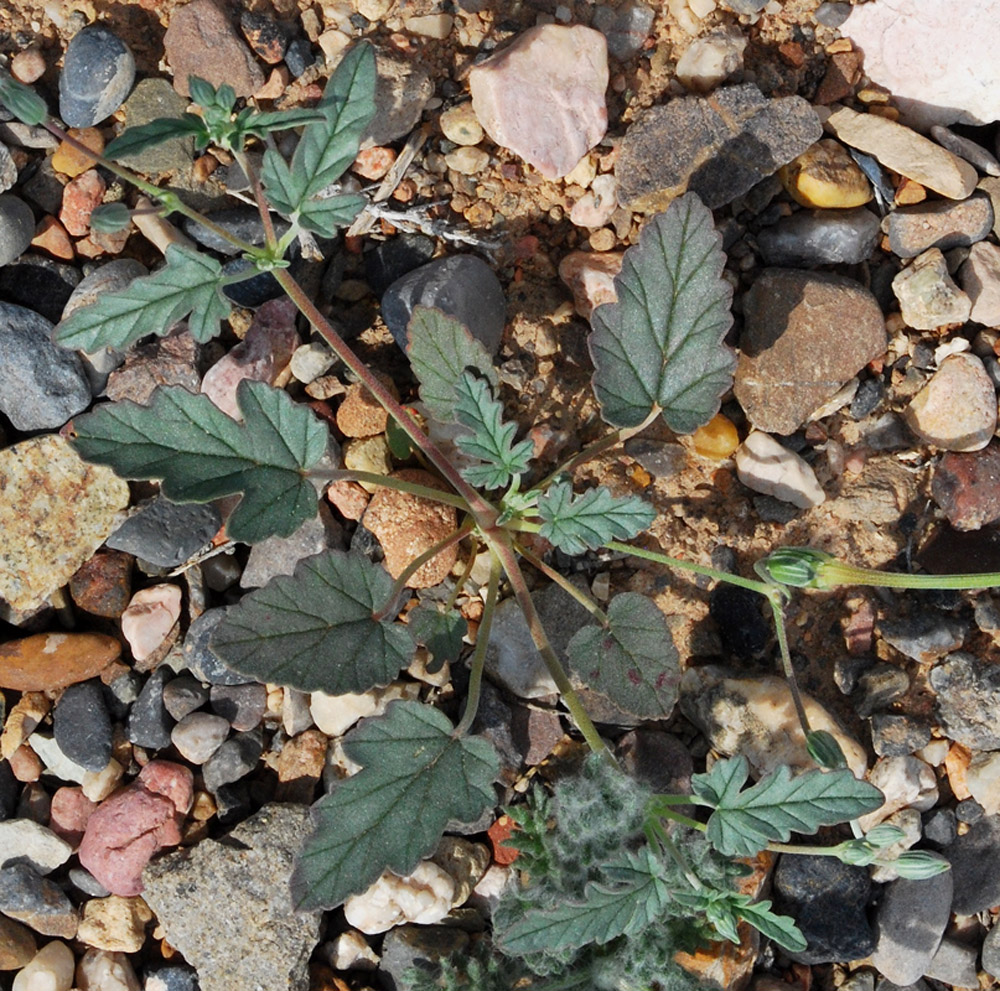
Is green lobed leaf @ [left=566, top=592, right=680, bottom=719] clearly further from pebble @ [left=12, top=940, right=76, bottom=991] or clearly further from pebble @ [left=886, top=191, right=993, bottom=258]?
pebble @ [left=12, top=940, right=76, bottom=991]

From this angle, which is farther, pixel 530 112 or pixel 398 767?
pixel 530 112

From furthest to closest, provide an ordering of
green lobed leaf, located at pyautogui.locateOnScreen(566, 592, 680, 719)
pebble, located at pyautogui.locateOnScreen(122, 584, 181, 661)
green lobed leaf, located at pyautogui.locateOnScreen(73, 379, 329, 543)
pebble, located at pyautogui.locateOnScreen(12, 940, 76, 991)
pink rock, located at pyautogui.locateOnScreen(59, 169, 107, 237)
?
pink rock, located at pyautogui.locateOnScreen(59, 169, 107, 237) → pebble, located at pyautogui.locateOnScreen(122, 584, 181, 661) → pebble, located at pyautogui.locateOnScreen(12, 940, 76, 991) → green lobed leaf, located at pyautogui.locateOnScreen(566, 592, 680, 719) → green lobed leaf, located at pyautogui.locateOnScreen(73, 379, 329, 543)

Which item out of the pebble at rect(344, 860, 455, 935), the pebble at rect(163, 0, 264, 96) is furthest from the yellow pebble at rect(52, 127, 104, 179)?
the pebble at rect(344, 860, 455, 935)

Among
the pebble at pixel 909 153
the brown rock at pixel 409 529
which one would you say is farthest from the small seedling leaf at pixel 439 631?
the pebble at pixel 909 153

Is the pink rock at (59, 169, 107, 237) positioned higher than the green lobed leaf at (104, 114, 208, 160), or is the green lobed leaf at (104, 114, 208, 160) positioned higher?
the green lobed leaf at (104, 114, 208, 160)

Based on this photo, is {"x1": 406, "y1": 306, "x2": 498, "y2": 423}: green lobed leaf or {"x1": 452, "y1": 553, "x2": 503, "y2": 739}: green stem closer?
{"x1": 452, "y1": 553, "x2": 503, "y2": 739}: green stem

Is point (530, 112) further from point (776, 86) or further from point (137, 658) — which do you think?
point (137, 658)

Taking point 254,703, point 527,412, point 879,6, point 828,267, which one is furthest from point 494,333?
point 879,6
